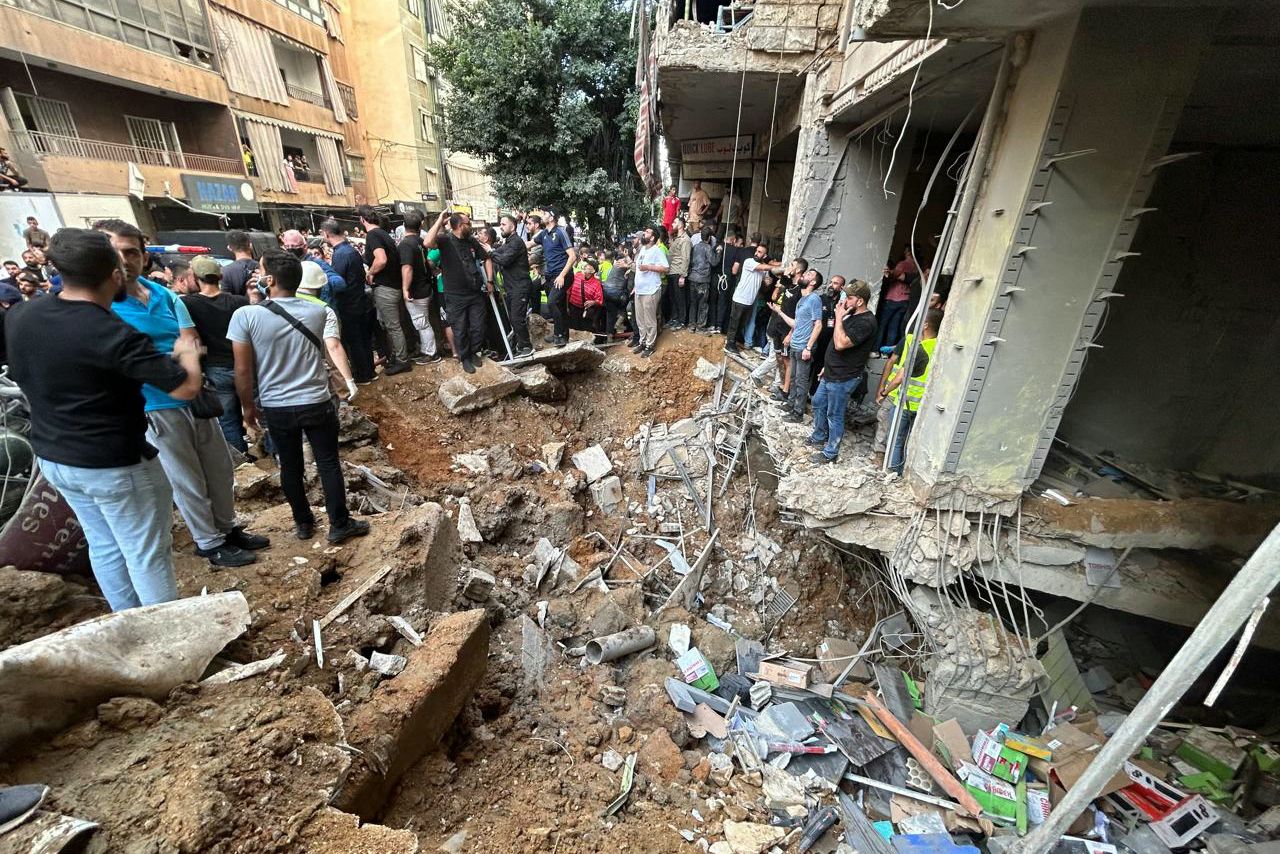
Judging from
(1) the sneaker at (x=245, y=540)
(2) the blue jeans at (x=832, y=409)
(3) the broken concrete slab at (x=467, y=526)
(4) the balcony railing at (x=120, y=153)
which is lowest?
(3) the broken concrete slab at (x=467, y=526)

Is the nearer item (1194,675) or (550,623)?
(1194,675)

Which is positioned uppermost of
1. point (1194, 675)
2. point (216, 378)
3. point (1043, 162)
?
point (1043, 162)

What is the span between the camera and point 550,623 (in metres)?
5.29

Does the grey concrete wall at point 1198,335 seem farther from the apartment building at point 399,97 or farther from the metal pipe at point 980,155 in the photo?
the apartment building at point 399,97

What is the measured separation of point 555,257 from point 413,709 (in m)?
7.31

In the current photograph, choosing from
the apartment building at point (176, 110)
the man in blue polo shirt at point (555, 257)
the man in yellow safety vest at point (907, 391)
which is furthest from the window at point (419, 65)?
the man in yellow safety vest at point (907, 391)

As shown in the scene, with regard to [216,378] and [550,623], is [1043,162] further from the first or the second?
[216,378]

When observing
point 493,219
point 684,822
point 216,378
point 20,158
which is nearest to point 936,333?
point 684,822

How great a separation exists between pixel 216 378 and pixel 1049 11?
279 inches

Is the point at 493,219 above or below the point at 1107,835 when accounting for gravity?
above

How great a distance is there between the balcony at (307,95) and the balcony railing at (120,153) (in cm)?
421

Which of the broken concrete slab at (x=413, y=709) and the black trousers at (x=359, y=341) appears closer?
the broken concrete slab at (x=413, y=709)

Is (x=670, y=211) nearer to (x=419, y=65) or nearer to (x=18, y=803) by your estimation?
(x=18, y=803)

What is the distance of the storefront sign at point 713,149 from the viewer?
1241 centimetres
